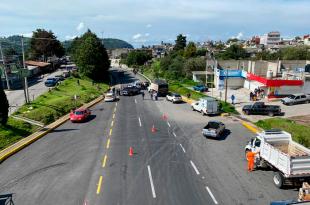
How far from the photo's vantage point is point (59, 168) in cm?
2294

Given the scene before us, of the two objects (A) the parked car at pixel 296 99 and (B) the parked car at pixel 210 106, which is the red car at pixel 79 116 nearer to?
(B) the parked car at pixel 210 106

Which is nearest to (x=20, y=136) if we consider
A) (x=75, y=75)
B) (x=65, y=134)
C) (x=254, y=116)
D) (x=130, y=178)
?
(x=65, y=134)

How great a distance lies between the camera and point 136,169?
22344mm

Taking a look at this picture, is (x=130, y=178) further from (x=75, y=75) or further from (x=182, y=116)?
(x=75, y=75)

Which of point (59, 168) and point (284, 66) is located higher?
point (284, 66)

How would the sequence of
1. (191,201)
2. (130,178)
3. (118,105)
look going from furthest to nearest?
1. (118,105)
2. (130,178)
3. (191,201)

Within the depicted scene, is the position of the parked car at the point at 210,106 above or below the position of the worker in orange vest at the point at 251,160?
above

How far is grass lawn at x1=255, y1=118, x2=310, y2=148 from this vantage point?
27947mm

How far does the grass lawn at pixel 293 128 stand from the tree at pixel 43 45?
303 ft

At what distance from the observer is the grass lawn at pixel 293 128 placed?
27947 mm

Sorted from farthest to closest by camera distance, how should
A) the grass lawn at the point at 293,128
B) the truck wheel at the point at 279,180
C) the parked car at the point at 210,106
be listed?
the parked car at the point at 210,106
the grass lawn at the point at 293,128
the truck wheel at the point at 279,180

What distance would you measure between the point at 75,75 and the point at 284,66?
2099 inches

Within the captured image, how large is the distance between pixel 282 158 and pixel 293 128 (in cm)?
1518

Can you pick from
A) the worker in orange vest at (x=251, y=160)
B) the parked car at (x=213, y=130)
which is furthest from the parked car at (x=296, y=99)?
the worker in orange vest at (x=251, y=160)
